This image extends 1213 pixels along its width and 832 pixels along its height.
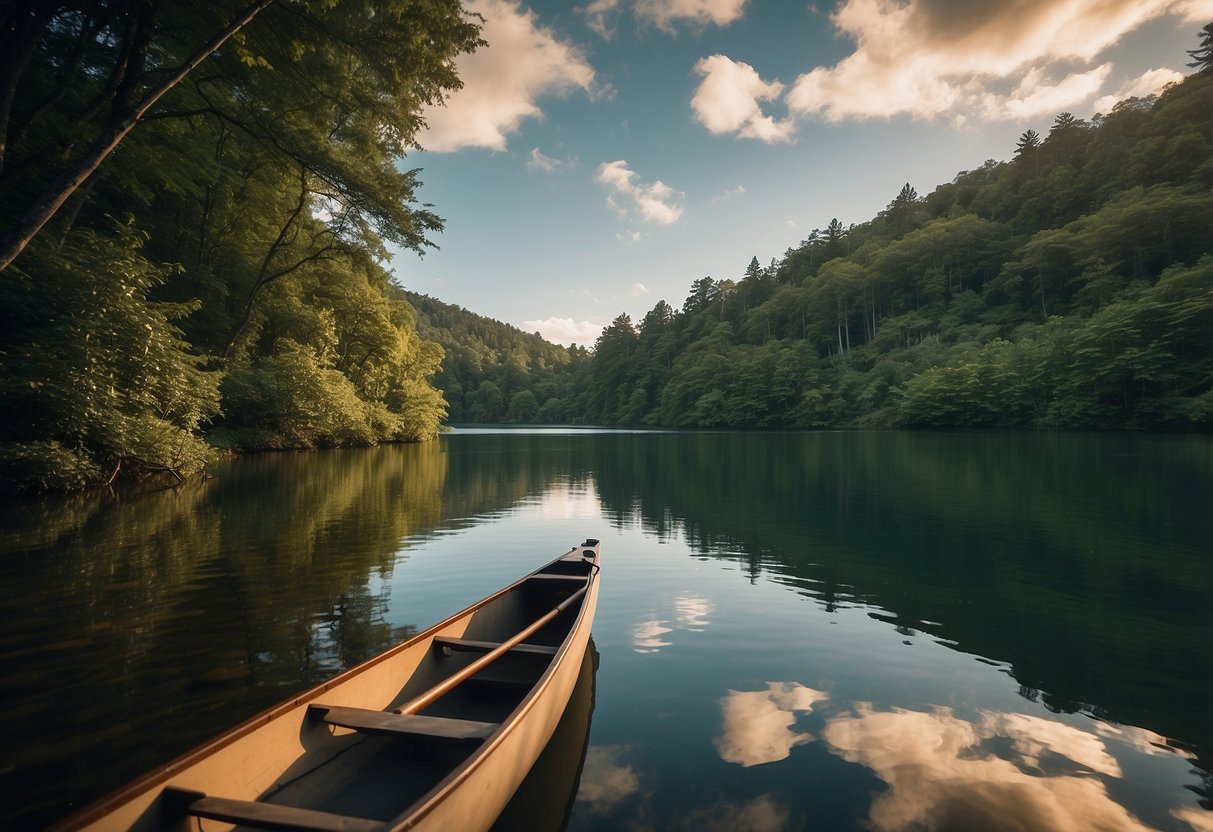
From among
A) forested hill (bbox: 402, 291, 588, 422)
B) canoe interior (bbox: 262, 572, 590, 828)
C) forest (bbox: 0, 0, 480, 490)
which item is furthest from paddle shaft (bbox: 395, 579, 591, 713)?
forested hill (bbox: 402, 291, 588, 422)

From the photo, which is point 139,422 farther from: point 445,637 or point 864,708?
point 864,708

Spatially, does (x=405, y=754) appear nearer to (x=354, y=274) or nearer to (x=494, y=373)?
(x=354, y=274)

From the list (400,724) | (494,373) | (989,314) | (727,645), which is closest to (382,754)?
(400,724)

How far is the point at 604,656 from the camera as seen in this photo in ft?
20.5

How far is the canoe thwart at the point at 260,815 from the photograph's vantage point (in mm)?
2355

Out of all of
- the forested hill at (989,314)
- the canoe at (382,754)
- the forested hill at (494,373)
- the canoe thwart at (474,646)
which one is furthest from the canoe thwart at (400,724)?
the forested hill at (494,373)

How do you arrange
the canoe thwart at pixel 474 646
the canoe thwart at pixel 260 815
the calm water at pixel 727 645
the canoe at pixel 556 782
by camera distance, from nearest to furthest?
the canoe thwart at pixel 260 815 < the canoe at pixel 556 782 < the calm water at pixel 727 645 < the canoe thwart at pixel 474 646

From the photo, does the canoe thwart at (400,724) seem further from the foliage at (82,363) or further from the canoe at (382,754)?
the foliage at (82,363)

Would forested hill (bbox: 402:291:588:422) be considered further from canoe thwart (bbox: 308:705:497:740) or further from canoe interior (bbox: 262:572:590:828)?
canoe thwart (bbox: 308:705:497:740)

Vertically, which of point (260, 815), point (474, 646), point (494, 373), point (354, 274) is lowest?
point (474, 646)

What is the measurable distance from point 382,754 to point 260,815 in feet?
4.70

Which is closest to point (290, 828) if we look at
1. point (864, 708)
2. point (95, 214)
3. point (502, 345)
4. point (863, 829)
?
point (863, 829)

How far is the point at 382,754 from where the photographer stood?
3770mm

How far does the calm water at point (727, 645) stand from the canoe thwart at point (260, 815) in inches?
60.6
